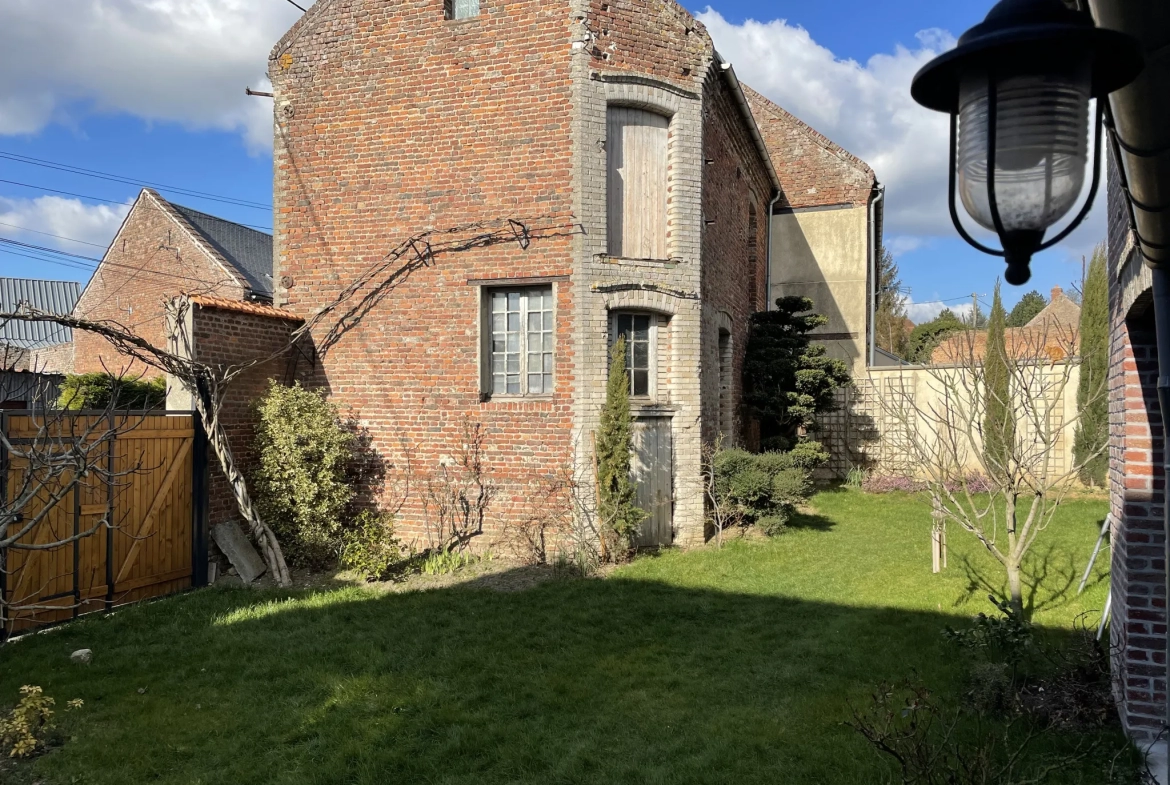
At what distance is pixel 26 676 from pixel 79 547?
1.56m

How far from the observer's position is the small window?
9.55m

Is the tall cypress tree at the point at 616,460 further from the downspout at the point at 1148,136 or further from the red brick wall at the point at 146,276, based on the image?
the red brick wall at the point at 146,276

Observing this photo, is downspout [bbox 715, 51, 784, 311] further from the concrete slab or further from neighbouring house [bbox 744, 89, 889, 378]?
the concrete slab

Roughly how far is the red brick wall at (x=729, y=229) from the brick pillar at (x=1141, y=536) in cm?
643

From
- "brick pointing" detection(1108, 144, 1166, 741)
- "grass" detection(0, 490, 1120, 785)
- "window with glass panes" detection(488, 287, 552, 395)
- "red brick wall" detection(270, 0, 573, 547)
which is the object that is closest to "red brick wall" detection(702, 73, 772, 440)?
"window with glass panes" detection(488, 287, 552, 395)

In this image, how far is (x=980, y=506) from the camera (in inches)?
505

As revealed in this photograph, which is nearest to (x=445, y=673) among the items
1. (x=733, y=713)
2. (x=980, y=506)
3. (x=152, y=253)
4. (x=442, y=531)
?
(x=733, y=713)

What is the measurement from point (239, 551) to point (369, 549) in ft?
5.04

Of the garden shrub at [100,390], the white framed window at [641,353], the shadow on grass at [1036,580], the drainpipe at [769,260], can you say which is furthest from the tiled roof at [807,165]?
the garden shrub at [100,390]

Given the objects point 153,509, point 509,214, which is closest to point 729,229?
point 509,214

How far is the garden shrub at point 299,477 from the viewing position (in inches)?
340

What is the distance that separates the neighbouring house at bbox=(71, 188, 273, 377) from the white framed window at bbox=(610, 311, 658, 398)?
597 inches

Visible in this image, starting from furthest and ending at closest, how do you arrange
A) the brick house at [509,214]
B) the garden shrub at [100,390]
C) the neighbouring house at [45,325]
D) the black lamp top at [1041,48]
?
1. the neighbouring house at [45,325]
2. the garden shrub at [100,390]
3. the brick house at [509,214]
4. the black lamp top at [1041,48]

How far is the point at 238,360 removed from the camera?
29.2ft
